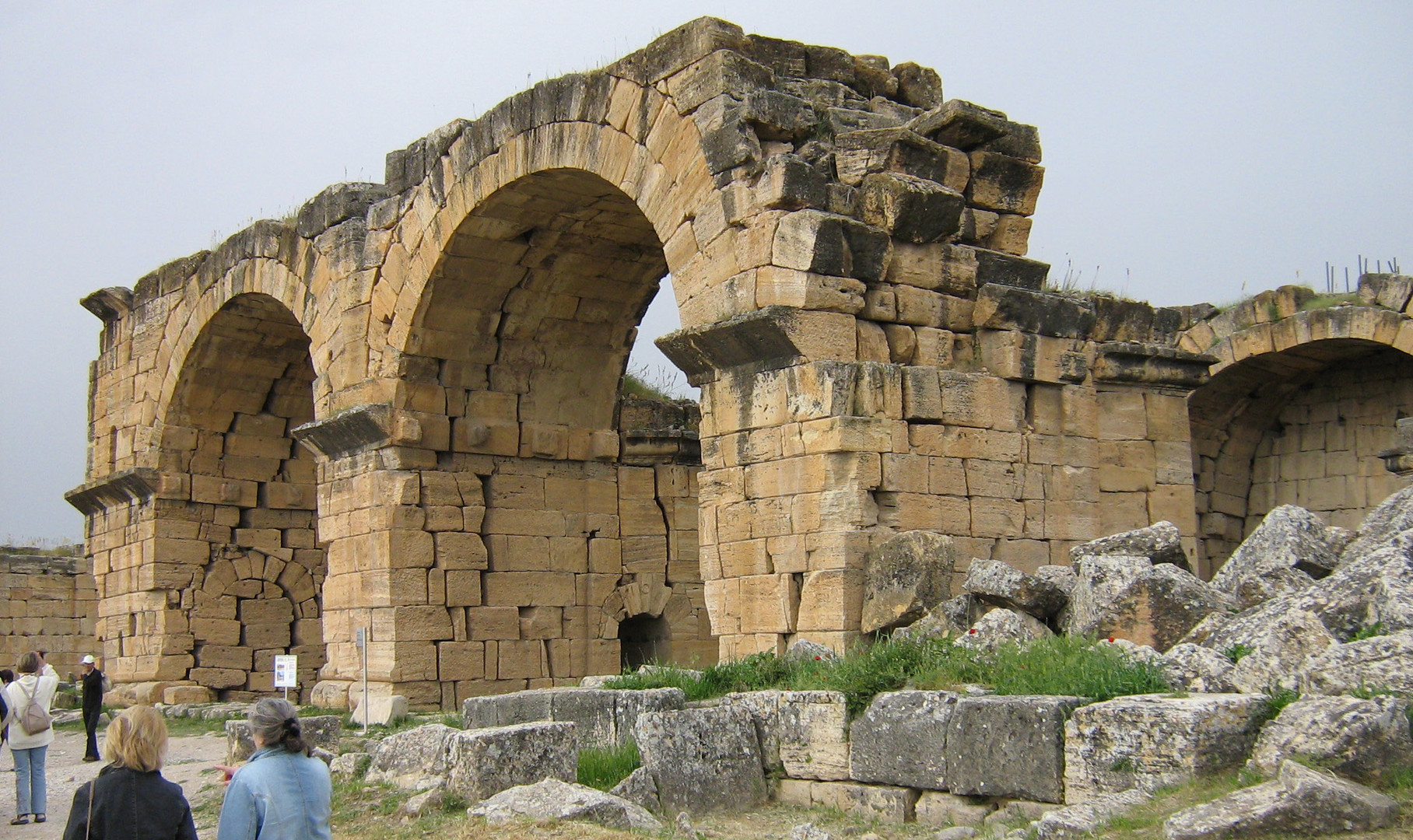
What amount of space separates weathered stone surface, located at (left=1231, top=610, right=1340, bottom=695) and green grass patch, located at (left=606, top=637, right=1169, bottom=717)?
13.3 inches

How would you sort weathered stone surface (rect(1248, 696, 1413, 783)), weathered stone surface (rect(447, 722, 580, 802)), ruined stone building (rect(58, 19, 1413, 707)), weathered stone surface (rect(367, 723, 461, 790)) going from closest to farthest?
weathered stone surface (rect(1248, 696, 1413, 783)) → weathered stone surface (rect(447, 722, 580, 802)) → weathered stone surface (rect(367, 723, 461, 790)) → ruined stone building (rect(58, 19, 1413, 707))

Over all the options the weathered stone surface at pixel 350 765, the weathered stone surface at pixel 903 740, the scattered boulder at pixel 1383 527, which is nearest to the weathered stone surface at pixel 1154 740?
the weathered stone surface at pixel 903 740

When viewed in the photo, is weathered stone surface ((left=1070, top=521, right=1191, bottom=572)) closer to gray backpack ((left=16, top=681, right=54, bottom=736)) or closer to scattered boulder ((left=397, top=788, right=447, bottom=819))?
scattered boulder ((left=397, top=788, right=447, bottom=819))

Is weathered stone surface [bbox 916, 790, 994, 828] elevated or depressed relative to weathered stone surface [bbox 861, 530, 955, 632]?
depressed

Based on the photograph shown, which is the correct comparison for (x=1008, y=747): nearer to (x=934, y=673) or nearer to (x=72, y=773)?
(x=934, y=673)

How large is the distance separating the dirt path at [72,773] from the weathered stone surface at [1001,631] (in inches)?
167

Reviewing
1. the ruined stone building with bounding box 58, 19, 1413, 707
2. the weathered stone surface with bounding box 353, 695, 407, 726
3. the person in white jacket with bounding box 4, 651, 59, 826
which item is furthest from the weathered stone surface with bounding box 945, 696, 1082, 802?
the weathered stone surface with bounding box 353, 695, 407, 726

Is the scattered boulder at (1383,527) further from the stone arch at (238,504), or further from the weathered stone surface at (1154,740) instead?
the stone arch at (238,504)

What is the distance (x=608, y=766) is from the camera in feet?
24.0

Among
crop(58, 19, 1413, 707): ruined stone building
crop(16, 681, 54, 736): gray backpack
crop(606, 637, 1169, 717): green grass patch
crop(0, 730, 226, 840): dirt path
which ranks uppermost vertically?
crop(58, 19, 1413, 707): ruined stone building

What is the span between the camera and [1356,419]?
16969 millimetres

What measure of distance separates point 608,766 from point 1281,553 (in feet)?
11.7

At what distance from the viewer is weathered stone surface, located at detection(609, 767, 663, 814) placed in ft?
22.5

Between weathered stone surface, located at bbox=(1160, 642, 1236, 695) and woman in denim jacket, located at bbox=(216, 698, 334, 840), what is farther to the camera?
weathered stone surface, located at bbox=(1160, 642, 1236, 695)
